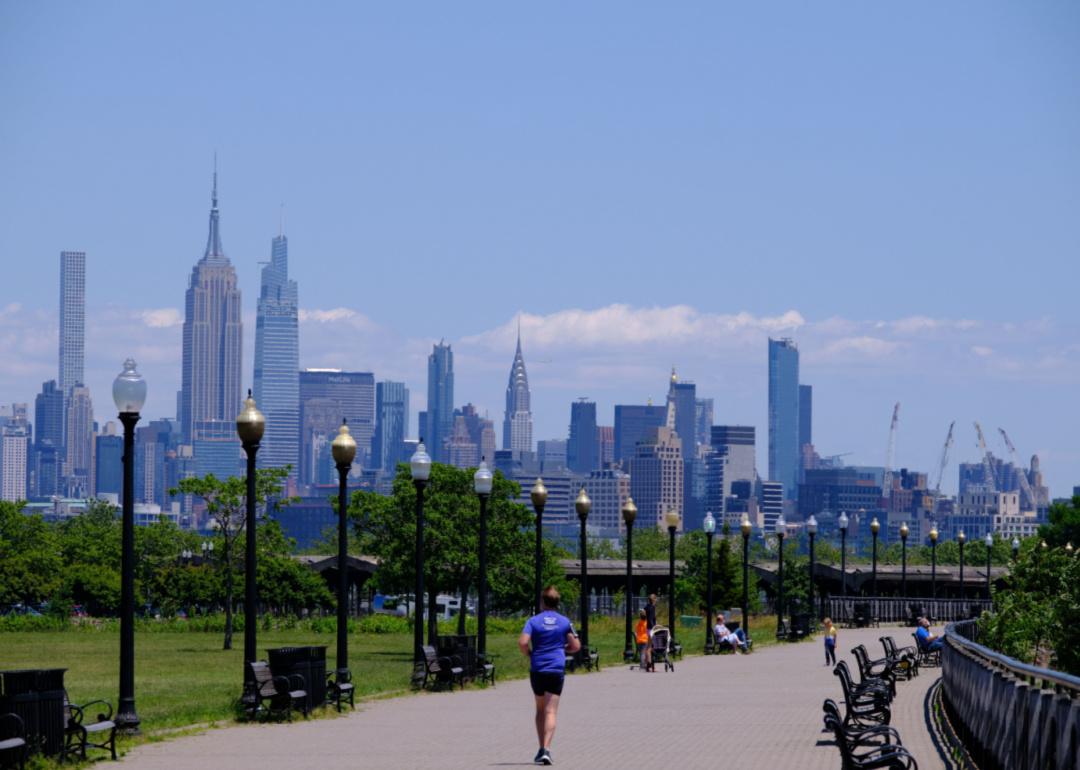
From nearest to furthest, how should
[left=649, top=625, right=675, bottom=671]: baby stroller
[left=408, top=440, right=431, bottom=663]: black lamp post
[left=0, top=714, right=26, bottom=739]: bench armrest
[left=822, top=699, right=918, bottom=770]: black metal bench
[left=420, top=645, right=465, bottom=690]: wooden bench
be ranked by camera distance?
[left=822, top=699, right=918, bottom=770]: black metal bench < [left=0, top=714, right=26, bottom=739]: bench armrest < [left=420, top=645, right=465, bottom=690]: wooden bench < [left=408, top=440, right=431, bottom=663]: black lamp post < [left=649, top=625, right=675, bottom=671]: baby stroller

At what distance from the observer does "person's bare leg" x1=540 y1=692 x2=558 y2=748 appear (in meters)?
19.4

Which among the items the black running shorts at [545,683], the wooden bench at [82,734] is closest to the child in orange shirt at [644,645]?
the wooden bench at [82,734]

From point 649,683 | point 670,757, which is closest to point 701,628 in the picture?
point 649,683

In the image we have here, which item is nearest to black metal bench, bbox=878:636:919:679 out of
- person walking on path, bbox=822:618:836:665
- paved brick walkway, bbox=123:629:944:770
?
paved brick walkway, bbox=123:629:944:770

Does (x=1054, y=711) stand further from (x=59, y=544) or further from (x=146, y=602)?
(x=59, y=544)

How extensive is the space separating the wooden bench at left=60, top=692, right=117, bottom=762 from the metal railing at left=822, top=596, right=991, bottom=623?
55.6m

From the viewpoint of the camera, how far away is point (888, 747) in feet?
52.9

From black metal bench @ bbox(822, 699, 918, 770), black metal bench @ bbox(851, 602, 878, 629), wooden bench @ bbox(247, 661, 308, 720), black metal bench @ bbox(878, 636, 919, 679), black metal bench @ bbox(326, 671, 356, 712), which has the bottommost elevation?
black metal bench @ bbox(851, 602, 878, 629)

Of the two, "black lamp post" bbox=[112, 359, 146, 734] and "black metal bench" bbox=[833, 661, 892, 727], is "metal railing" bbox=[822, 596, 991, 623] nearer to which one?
"black metal bench" bbox=[833, 661, 892, 727]

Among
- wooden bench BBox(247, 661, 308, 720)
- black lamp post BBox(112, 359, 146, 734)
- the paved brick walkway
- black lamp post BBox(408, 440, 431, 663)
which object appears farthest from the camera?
black lamp post BBox(408, 440, 431, 663)

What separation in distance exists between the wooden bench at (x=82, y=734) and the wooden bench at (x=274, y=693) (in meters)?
3.37

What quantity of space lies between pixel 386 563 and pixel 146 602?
92.8ft

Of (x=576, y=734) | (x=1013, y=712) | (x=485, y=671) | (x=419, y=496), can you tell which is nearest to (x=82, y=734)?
(x=576, y=734)

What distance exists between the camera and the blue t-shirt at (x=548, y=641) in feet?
64.6
